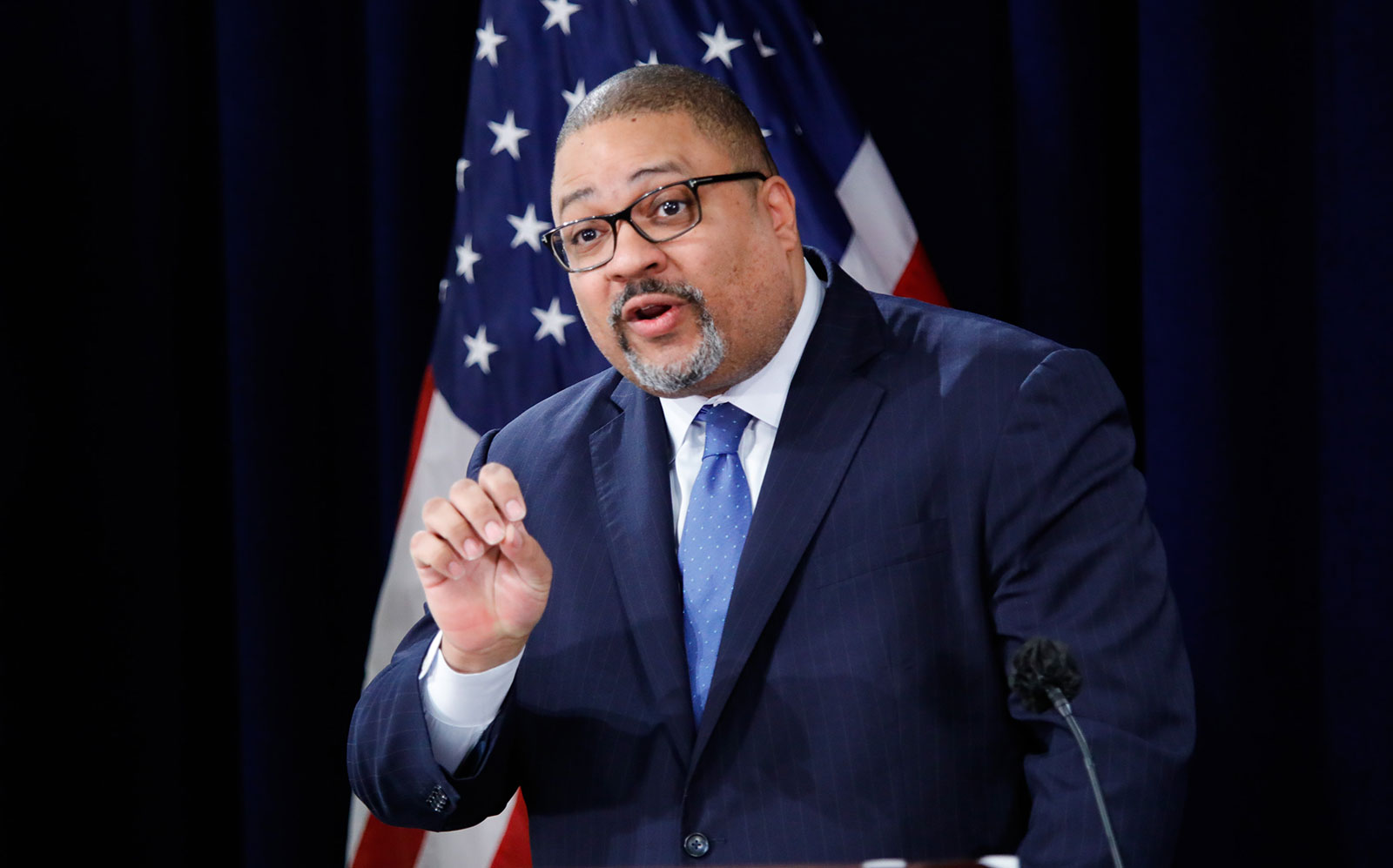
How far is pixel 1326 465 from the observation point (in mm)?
2105

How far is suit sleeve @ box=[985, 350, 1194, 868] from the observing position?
53.3 inches

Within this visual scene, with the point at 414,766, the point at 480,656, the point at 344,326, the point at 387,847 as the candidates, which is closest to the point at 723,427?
the point at 480,656

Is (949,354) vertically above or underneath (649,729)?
above

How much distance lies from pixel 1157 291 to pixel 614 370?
96cm

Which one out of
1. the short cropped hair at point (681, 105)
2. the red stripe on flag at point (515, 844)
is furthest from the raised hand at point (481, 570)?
the red stripe on flag at point (515, 844)

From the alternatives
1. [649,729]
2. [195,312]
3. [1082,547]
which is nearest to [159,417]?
[195,312]

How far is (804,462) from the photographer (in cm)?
155

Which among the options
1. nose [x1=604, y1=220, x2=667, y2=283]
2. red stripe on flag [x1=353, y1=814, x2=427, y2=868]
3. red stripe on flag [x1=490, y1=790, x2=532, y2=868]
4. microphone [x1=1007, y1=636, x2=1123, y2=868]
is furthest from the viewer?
red stripe on flag [x1=353, y1=814, x2=427, y2=868]

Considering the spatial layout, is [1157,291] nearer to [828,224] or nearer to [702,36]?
[828,224]

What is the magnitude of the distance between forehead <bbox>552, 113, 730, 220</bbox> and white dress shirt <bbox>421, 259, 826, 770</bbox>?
0.77 ft

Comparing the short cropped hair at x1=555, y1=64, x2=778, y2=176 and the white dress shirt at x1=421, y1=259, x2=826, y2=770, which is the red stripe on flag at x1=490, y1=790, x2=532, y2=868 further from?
the short cropped hair at x1=555, y1=64, x2=778, y2=176

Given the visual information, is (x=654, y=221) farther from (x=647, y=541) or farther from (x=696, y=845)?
(x=696, y=845)

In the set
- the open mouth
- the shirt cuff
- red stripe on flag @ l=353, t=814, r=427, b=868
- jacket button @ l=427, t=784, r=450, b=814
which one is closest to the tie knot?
the open mouth

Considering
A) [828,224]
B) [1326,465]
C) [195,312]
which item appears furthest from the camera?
[195,312]
